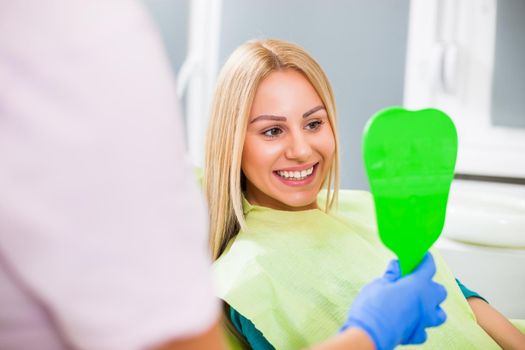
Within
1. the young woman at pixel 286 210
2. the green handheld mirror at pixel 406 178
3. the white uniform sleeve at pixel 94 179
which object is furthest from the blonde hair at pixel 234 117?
the white uniform sleeve at pixel 94 179

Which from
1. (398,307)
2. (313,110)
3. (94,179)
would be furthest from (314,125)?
(94,179)

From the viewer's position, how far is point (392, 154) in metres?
0.83

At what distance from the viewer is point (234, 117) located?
1.17 m

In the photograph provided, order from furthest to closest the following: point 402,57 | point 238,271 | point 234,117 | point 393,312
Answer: point 402,57
point 234,117
point 238,271
point 393,312

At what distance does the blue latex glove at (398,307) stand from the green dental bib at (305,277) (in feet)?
0.82

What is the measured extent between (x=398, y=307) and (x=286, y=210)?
51 cm

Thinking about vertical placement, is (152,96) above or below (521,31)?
below

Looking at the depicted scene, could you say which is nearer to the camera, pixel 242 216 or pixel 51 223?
pixel 51 223

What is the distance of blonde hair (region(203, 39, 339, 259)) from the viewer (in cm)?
117

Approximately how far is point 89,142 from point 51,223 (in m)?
0.06

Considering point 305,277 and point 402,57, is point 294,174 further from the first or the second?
point 402,57

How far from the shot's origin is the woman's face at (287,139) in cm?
116

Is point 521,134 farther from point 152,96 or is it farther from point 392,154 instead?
point 152,96

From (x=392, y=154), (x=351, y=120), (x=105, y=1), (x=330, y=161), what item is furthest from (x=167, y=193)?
(x=351, y=120)
